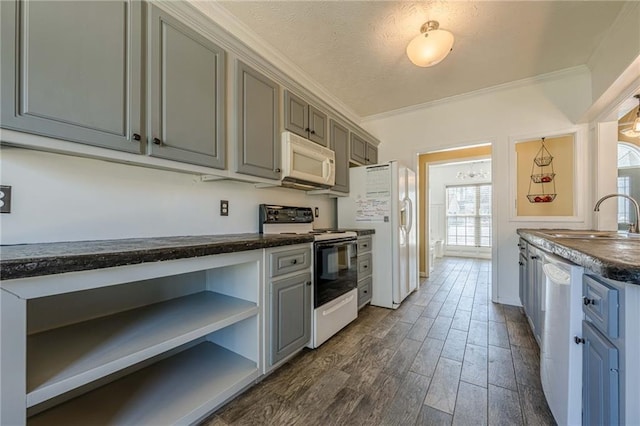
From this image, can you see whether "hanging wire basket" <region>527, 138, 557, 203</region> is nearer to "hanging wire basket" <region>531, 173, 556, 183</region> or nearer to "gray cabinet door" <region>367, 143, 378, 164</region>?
"hanging wire basket" <region>531, 173, 556, 183</region>

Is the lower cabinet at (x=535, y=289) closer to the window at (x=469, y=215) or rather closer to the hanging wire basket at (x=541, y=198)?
the hanging wire basket at (x=541, y=198)

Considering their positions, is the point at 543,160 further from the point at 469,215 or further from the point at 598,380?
the point at 469,215

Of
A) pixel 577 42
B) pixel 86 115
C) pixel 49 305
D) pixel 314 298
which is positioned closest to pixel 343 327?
pixel 314 298

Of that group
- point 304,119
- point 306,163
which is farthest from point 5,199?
point 304,119

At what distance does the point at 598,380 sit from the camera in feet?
2.83

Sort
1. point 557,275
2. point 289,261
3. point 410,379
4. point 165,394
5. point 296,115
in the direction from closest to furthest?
point 557,275 → point 165,394 → point 410,379 → point 289,261 → point 296,115

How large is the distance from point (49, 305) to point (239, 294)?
91 centimetres

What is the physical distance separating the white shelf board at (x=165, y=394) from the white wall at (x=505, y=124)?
3094 millimetres

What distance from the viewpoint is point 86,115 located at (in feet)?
3.56

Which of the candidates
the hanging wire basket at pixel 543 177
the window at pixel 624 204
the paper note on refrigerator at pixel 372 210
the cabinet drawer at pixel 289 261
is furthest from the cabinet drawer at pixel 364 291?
the window at pixel 624 204

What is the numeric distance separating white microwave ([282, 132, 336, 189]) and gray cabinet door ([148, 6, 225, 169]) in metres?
0.59

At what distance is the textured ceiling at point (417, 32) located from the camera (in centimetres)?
184

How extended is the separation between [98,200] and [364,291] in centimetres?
247

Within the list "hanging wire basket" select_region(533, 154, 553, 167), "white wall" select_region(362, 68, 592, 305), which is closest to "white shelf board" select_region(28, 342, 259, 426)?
"white wall" select_region(362, 68, 592, 305)
